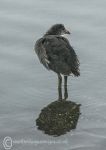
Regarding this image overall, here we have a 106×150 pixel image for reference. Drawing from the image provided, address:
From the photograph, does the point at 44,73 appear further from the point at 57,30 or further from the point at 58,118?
the point at 58,118

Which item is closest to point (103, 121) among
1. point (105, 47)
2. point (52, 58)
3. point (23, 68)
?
point (52, 58)

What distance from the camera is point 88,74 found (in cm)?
1225

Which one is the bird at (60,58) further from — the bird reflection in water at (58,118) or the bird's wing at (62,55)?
the bird reflection in water at (58,118)

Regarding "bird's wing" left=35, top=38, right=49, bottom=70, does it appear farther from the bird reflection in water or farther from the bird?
the bird reflection in water

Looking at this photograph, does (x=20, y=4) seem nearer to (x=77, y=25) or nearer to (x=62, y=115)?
(x=77, y=25)

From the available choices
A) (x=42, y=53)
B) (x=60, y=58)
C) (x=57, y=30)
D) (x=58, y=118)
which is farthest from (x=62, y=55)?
(x=58, y=118)

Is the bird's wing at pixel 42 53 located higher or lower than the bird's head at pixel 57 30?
lower

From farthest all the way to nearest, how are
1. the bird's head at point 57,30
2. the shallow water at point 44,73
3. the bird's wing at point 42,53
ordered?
the bird's head at point 57,30 < the bird's wing at point 42,53 < the shallow water at point 44,73

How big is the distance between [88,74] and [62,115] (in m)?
2.12

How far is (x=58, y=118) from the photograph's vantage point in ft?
33.5

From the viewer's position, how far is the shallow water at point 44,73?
9445mm

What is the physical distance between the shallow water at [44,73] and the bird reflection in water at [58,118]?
130 millimetres

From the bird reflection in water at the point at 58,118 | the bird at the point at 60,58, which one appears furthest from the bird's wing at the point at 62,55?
the bird reflection in water at the point at 58,118

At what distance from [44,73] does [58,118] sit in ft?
7.63
